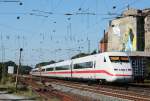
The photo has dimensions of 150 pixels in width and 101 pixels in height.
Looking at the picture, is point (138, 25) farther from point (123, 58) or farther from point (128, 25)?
point (123, 58)

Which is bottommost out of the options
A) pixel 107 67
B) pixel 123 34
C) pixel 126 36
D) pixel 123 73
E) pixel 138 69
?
pixel 123 73

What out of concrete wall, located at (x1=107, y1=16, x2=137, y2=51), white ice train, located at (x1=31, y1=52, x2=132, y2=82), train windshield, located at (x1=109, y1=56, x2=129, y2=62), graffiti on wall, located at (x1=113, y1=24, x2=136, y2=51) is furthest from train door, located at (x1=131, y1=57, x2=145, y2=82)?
concrete wall, located at (x1=107, y1=16, x2=137, y2=51)

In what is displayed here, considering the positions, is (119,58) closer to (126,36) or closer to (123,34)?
(126,36)

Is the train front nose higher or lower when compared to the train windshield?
lower

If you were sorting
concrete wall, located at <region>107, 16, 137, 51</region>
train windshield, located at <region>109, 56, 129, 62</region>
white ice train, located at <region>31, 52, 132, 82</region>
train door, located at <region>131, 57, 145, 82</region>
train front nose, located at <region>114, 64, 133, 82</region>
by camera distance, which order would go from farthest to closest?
concrete wall, located at <region>107, 16, 137, 51</region> < train door, located at <region>131, 57, 145, 82</region> < train windshield, located at <region>109, 56, 129, 62</region> < white ice train, located at <region>31, 52, 132, 82</region> < train front nose, located at <region>114, 64, 133, 82</region>

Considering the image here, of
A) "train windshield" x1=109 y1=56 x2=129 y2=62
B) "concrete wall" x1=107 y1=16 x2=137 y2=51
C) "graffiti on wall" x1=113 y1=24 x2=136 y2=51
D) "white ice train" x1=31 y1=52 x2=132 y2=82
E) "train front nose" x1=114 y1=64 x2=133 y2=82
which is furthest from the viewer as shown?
"concrete wall" x1=107 y1=16 x2=137 y2=51

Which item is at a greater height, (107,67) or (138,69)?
(138,69)

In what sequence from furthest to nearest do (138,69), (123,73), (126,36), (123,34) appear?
(123,34)
(126,36)
(138,69)
(123,73)

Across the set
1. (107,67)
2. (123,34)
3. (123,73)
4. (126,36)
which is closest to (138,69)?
(107,67)

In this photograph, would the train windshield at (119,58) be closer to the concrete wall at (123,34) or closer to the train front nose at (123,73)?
the train front nose at (123,73)

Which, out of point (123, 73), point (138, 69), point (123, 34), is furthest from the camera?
point (123, 34)

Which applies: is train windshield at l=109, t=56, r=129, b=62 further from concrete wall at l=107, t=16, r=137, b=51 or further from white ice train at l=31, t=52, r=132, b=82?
concrete wall at l=107, t=16, r=137, b=51

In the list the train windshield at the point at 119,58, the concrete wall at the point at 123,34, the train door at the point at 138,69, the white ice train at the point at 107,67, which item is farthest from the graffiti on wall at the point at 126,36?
the train windshield at the point at 119,58

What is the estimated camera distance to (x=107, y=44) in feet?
446
